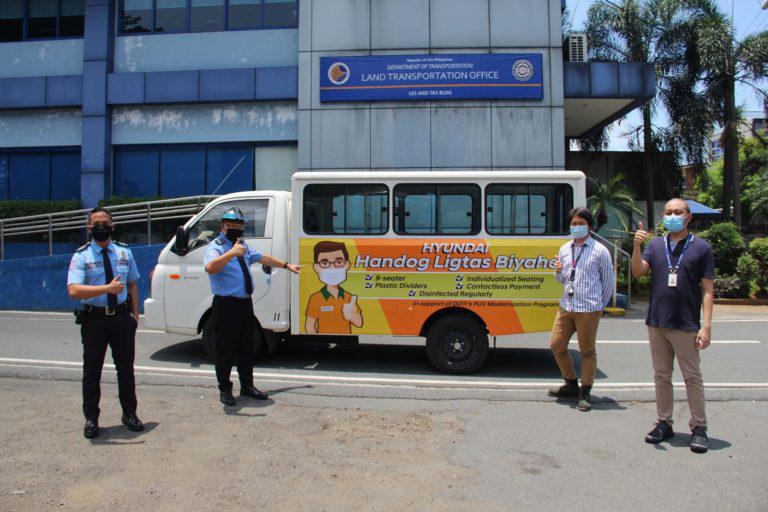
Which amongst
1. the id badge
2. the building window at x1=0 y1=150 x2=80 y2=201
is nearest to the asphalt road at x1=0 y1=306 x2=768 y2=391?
the id badge

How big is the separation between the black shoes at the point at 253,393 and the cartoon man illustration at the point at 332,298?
1374 millimetres

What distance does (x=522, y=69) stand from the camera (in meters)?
15.2

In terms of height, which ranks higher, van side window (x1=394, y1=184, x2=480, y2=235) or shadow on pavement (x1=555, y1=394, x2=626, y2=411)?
van side window (x1=394, y1=184, x2=480, y2=235)

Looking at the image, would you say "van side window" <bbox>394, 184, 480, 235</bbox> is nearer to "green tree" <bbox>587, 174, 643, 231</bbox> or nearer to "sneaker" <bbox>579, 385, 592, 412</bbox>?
"sneaker" <bbox>579, 385, 592, 412</bbox>

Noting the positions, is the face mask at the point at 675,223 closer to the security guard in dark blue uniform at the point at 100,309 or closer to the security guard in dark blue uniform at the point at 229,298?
the security guard in dark blue uniform at the point at 229,298

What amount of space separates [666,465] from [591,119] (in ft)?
54.4

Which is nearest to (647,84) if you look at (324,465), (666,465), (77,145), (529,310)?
(529,310)

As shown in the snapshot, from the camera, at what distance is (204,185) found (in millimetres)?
16641

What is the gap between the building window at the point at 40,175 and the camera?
17328mm

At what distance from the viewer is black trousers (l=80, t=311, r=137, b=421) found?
179 inches

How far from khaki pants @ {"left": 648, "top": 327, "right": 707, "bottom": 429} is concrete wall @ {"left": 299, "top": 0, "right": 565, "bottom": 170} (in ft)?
36.2

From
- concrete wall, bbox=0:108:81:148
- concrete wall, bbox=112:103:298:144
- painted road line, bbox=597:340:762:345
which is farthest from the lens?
concrete wall, bbox=0:108:81:148

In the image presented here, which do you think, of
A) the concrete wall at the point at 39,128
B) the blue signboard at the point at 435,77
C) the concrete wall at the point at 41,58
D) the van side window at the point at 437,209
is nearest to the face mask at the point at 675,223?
the van side window at the point at 437,209

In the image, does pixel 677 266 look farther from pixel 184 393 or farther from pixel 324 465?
pixel 184 393
